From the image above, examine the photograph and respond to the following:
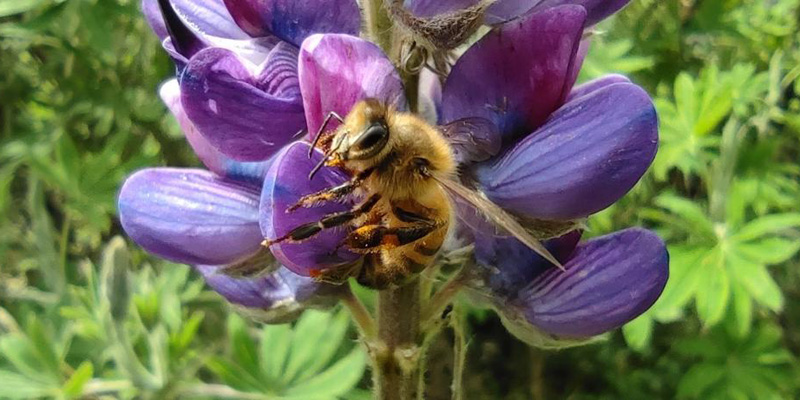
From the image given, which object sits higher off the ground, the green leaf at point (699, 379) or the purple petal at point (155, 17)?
the purple petal at point (155, 17)

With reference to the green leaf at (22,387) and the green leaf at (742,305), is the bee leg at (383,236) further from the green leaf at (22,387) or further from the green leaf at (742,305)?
the green leaf at (742,305)

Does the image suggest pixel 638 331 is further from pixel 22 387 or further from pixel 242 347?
pixel 22 387

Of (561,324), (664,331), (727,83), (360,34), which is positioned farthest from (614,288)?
(664,331)

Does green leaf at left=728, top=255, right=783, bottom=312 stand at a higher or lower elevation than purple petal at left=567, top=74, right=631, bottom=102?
lower

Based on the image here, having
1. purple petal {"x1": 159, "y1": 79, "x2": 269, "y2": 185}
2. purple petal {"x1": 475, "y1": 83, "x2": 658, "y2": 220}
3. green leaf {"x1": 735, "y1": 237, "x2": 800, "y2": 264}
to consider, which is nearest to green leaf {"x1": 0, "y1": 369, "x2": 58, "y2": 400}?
purple petal {"x1": 159, "y1": 79, "x2": 269, "y2": 185}

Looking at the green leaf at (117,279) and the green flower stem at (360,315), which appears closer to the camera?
the green flower stem at (360,315)

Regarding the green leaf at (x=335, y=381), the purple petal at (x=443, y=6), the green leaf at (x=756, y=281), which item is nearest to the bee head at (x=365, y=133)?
the purple petal at (x=443, y=6)

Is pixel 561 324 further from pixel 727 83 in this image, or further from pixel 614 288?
pixel 727 83

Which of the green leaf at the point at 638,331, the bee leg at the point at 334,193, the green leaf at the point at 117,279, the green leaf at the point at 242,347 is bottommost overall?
the green leaf at the point at 638,331

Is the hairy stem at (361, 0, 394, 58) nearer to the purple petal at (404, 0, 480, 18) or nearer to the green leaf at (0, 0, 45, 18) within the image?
the purple petal at (404, 0, 480, 18)
